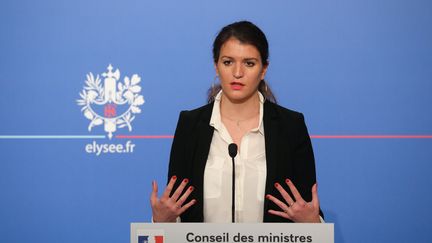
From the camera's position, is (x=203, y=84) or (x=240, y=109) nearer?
(x=240, y=109)

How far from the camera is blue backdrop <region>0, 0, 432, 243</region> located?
2.39 metres

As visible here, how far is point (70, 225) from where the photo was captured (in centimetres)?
247

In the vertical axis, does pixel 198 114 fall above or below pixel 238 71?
below

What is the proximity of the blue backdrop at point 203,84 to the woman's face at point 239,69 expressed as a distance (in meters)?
0.82

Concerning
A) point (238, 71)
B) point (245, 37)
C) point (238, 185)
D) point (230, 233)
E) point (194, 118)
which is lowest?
point (230, 233)

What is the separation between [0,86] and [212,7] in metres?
1.09

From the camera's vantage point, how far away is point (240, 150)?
5.04 feet

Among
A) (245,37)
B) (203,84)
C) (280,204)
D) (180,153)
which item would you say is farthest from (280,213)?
(203,84)

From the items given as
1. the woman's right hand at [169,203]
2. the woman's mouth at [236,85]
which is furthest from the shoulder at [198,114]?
the woman's right hand at [169,203]

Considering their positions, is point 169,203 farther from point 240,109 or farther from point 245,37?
point 245,37

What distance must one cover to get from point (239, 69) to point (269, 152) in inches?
10.7

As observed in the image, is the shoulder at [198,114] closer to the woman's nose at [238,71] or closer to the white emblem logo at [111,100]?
the woman's nose at [238,71]

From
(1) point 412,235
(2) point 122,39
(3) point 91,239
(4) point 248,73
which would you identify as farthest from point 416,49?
(3) point 91,239

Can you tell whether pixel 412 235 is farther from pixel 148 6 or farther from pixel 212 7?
pixel 148 6
